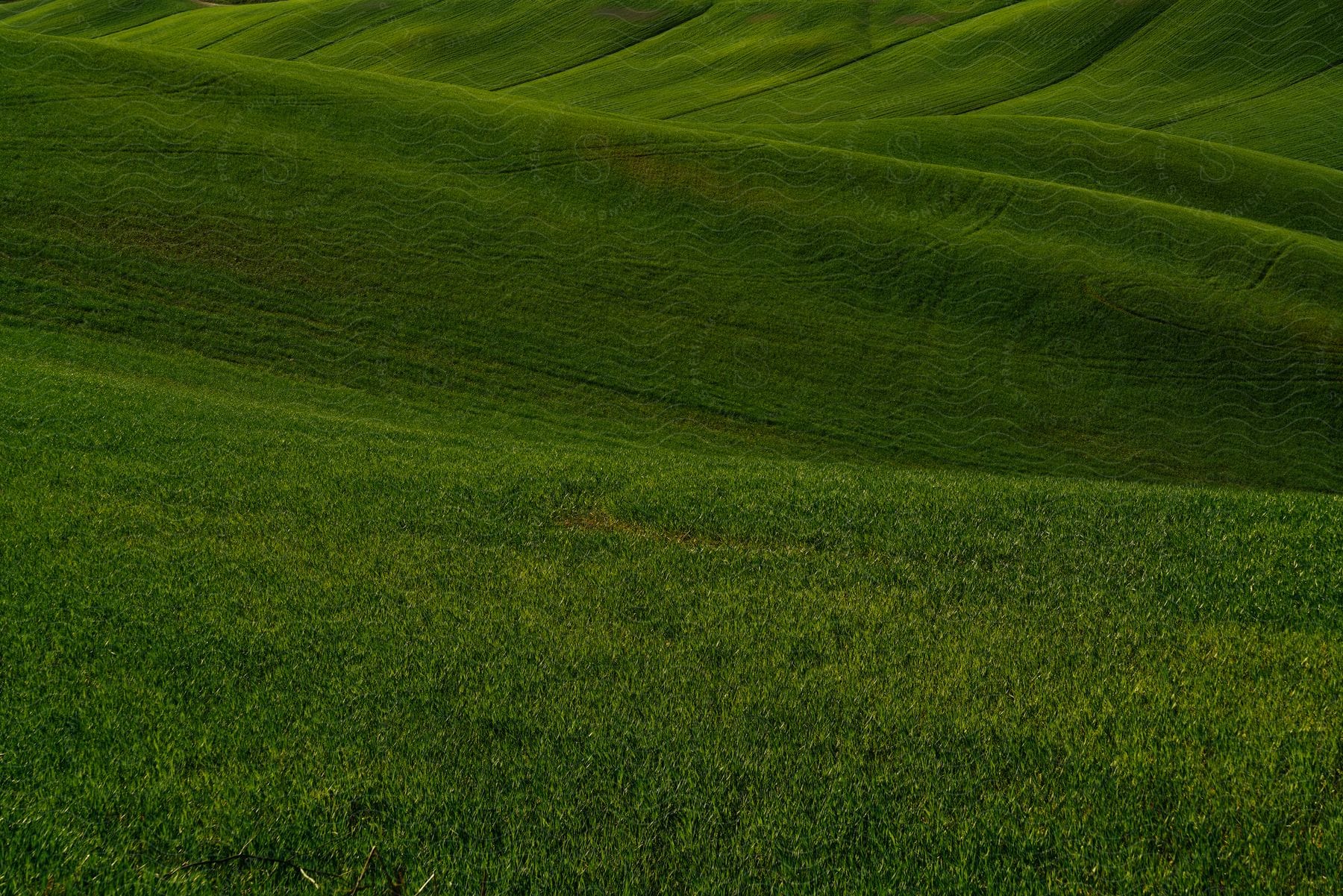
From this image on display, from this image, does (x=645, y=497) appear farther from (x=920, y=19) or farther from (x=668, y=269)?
(x=920, y=19)

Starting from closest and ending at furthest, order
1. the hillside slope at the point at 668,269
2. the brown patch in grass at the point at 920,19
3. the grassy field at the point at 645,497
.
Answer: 1. the grassy field at the point at 645,497
2. the hillside slope at the point at 668,269
3. the brown patch in grass at the point at 920,19

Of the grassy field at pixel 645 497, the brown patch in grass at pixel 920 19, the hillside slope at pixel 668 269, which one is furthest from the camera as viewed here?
the brown patch in grass at pixel 920 19

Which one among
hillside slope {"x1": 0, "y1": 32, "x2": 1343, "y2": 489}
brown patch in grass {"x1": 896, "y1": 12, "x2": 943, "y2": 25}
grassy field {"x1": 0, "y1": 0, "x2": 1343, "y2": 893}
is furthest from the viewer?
brown patch in grass {"x1": 896, "y1": 12, "x2": 943, "y2": 25}

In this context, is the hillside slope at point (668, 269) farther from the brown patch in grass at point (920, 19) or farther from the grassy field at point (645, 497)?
the brown patch in grass at point (920, 19)

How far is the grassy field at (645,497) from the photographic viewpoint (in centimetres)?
651

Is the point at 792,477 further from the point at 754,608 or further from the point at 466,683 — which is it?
the point at 466,683

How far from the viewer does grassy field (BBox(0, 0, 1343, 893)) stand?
6508mm

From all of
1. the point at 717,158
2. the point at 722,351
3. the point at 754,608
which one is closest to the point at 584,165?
the point at 717,158

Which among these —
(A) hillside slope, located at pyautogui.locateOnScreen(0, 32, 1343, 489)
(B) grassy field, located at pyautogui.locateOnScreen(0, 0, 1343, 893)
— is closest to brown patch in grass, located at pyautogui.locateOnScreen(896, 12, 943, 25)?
(B) grassy field, located at pyautogui.locateOnScreen(0, 0, 1343, 893)

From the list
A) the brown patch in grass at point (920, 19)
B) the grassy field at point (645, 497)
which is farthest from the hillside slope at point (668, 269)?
the brown patch in grass at point (920, 19)

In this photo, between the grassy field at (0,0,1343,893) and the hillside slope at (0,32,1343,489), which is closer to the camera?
the grassy field at (0,0,1343,893)

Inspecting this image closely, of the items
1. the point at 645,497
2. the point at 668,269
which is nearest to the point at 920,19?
the point at 668,269

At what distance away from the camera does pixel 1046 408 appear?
33438mm

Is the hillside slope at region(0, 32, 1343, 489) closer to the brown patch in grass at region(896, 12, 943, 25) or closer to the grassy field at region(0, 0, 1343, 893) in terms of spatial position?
the grassy field at region(0, 0, 1343, 893)
